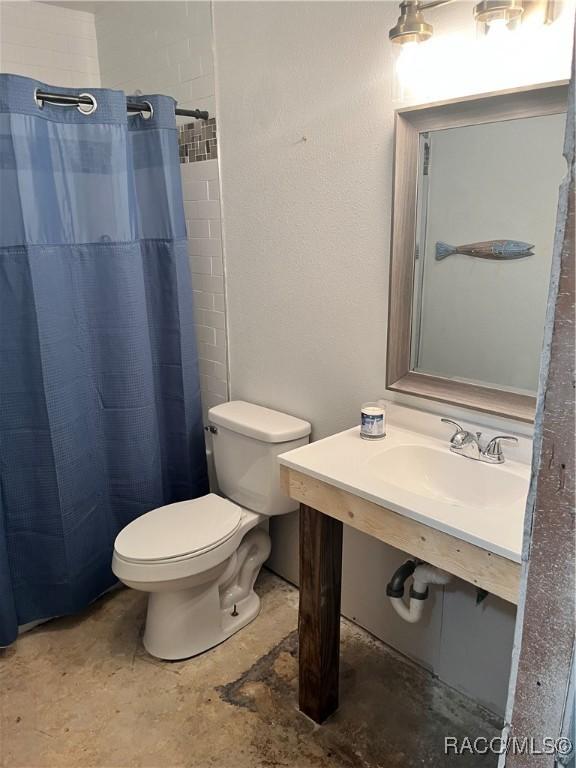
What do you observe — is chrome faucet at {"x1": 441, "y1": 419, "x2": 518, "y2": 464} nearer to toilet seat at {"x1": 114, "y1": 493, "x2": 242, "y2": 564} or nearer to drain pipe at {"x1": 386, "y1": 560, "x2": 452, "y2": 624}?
drain pipe at {"x1": 386, "y1": 560, "x2": 452, "y2": 624}

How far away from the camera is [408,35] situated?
1.41 metres

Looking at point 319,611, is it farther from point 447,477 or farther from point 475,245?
point 475,245

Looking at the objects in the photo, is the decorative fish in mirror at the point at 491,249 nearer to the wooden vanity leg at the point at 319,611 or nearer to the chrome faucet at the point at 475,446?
the chrome faucet at the point at 475,446

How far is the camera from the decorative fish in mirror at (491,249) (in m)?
1.45

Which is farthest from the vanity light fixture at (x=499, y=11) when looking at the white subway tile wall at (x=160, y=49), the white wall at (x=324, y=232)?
the white subway tile wall at (x=160, y=49)

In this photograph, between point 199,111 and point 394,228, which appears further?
point 199,111

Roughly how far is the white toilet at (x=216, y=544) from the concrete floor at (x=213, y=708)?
10cm

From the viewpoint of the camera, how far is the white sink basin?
145cm

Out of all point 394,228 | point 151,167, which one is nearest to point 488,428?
point 394,228

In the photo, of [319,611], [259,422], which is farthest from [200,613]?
[259,422]

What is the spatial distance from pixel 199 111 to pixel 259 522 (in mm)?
Result: 1601

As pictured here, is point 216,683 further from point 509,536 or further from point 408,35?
point 408,35

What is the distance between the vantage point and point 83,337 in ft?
6.78

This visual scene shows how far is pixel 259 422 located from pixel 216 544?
0.45 meters
